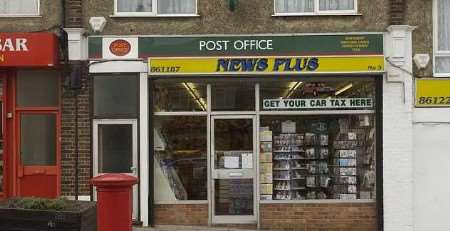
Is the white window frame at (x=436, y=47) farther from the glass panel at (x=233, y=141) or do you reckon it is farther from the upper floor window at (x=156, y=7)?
the upper floor window at (x=156, y=7)

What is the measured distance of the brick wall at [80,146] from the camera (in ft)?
41.4

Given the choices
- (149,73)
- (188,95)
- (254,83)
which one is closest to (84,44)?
(149,73)

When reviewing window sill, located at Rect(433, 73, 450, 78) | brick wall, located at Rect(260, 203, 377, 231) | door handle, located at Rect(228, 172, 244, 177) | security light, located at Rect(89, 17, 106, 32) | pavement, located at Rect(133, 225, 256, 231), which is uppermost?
security light, located at Rect(89, 17, 106, 32)

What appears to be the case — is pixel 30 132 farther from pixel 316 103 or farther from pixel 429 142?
pixel 429 142

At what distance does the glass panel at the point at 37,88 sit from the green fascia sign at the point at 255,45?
105 centimetres

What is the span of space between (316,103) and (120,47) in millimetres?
3743

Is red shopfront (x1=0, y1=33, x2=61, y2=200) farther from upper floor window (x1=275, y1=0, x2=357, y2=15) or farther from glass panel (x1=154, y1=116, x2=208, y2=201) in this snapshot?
upper floor window (x1=275, y1=0, x2=357, y2=15)

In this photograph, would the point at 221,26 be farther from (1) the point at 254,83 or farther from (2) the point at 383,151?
(2) the point at 383,151

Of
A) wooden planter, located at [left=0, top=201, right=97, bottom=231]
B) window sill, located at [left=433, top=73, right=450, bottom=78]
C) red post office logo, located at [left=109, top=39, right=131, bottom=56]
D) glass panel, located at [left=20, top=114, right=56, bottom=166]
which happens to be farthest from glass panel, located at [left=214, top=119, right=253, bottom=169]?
wooden planter, located at [left=0, top=201, right=97, bottom=231]

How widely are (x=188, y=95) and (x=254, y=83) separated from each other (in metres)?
1.24

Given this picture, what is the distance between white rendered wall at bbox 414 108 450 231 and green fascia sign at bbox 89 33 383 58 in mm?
1606

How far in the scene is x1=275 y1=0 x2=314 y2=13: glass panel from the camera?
42.0ft

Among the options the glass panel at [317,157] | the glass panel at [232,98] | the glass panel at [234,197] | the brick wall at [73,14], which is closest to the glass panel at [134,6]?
the brick wall at [73,14]

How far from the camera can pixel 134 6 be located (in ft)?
42.2
